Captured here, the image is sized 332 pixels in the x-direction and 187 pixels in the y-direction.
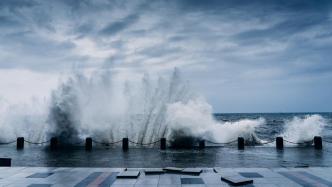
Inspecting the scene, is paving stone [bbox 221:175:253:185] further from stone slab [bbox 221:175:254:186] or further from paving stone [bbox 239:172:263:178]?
paving stone [bbox 239:172:263:178]

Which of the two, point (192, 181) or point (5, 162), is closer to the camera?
point (192, 181)

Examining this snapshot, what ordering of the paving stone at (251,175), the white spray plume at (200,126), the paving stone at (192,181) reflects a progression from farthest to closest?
the white spray plume at (200,126) → the paving stone at (251,175) → the paving stone at (192,181)

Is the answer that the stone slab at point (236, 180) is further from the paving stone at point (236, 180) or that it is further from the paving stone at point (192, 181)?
the paving stone at point (192, 181)

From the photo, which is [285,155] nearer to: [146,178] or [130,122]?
[146,178]

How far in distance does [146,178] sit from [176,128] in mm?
16299

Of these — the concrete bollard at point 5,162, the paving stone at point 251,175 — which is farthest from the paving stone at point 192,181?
the concrete bollard at point 5,162

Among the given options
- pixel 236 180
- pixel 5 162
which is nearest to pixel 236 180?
pixel 236 180

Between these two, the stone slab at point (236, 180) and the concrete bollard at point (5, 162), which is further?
the concrete bollard at point (5, 162)

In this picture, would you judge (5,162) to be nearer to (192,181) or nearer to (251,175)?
(192,181)

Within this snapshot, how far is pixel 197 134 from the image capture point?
27.3 metres

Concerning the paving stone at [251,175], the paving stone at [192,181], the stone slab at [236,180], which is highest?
the stone slab at [236,180]

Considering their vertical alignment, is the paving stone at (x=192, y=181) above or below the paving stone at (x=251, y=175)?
above

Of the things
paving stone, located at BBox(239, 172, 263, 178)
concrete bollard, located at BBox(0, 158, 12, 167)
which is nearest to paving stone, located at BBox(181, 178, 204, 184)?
paving stone, located at BBox(239, 172, 263, 178)

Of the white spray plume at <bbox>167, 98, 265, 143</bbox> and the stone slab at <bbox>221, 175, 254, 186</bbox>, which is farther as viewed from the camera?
the white spray plume at <bbox>167, 98, 265, 143</bbox>
